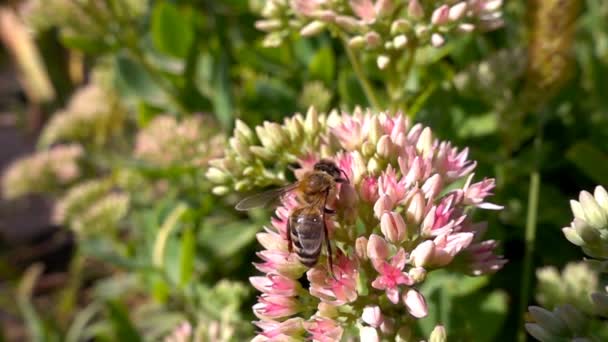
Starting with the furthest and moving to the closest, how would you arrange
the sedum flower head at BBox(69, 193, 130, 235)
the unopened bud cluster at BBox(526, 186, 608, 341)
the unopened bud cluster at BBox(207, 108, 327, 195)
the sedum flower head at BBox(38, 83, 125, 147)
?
the sedum flower head at BBox(38, 83, 125, 147) → the sedum flower head at BBox(69, 193, 130, 235) → the unopened bud cluster at BBox(207, 108, 327, 195) → the unopened bud cluster at BBox(526, 186, 608, 341)

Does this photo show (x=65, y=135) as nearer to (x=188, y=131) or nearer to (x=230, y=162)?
(x=188, y=131)

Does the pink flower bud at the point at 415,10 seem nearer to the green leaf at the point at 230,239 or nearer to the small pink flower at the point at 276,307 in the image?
the small pink flower at the point at 276,307

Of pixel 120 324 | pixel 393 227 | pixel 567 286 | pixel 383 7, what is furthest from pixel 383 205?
pixel 120 324

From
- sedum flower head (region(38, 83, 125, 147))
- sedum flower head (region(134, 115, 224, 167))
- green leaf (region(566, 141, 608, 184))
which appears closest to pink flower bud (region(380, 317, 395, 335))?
green leaf (region(566, 141, 608, 184))

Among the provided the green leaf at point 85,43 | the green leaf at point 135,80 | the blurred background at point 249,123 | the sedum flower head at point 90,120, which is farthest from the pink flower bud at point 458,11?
the sedum flower head at point 90,120

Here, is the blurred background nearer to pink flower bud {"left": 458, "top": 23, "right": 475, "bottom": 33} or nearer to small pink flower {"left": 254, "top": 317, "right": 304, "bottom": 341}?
pink flower bud {"left": 458, "top": 23, "right": 475, "bottom": 33}

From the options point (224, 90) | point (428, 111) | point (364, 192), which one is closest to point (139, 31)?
point (224, 90)
